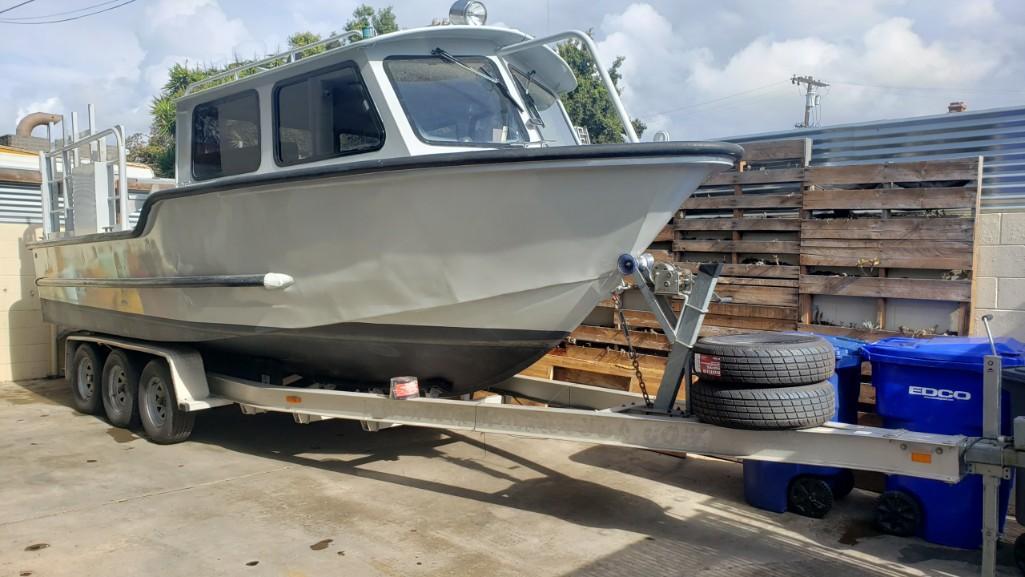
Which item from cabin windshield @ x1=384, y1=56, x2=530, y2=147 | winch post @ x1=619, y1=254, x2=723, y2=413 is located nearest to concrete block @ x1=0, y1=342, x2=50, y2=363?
cabin windshield @ x1=384, y1=56, x2=530, y2=147

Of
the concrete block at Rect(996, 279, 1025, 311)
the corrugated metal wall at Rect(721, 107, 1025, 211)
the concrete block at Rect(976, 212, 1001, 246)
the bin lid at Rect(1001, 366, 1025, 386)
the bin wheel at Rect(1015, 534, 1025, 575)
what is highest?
the corrugated metal wall at Rect(721, 107, 1025, 211)

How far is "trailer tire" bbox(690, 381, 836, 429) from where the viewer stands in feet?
11.9

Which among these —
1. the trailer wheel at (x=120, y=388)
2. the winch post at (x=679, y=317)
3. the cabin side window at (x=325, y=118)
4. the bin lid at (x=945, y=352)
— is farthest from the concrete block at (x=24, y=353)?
the bin lid at (x=945, y=352)

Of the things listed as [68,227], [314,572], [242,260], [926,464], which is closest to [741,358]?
[926,464]

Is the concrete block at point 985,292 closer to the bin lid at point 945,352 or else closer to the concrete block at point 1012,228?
the concrete block at point 1012,228

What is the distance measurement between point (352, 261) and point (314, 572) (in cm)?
191

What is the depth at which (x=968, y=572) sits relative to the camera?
3648mm

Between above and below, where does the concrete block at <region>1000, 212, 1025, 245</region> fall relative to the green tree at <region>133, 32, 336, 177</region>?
below

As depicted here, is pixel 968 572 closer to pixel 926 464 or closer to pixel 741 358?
pixel 926 464

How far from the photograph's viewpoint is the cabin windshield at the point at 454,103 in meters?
→ 4.72

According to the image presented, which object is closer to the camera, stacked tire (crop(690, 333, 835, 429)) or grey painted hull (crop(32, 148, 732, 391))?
stacked tire (crop(690, 333, 835, 429))

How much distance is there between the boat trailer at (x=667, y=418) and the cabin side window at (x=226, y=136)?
1.58 metres

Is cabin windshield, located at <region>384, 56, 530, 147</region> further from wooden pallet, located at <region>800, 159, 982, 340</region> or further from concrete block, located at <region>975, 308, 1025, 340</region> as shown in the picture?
concrete block, located at <region>975, 308, 1025, 340</region>

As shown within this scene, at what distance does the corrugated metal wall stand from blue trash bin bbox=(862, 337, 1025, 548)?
2136 mm
